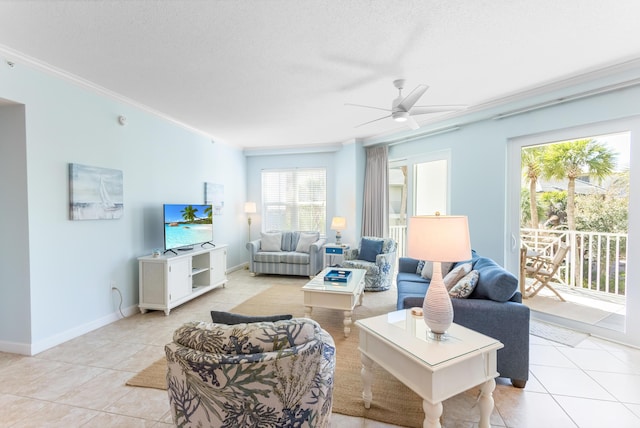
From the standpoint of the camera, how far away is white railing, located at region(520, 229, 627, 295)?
298cm

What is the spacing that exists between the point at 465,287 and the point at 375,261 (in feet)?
7.65

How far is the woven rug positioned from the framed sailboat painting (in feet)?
16.1

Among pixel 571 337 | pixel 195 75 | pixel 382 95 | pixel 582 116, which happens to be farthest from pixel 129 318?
pixel 582 116

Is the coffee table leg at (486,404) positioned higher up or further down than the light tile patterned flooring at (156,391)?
higher up

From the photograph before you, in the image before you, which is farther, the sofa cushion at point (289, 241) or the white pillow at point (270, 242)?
the sofa cushion at point (289, 241)

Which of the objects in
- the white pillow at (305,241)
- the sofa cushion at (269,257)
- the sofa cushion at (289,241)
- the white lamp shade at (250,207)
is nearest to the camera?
the sofa cushion at (269,257)

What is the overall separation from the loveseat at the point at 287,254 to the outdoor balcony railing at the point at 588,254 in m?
3.26

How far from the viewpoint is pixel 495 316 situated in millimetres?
2066

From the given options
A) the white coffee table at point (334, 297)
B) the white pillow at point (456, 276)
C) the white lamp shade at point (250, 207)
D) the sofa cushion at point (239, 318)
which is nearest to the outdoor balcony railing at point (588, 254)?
the white pillow at point (456, 276)

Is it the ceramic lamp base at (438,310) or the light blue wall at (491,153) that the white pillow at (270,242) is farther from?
the ceramic lamp base at (438,310)

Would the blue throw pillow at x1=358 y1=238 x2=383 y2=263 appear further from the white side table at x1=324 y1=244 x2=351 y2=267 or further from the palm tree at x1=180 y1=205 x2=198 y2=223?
the palm tree at x1=180 y1=205 x2=198 y2=223

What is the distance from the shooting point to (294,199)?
638 centimetres

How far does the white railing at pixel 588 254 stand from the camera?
117 inches

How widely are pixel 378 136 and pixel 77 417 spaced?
5235 millimetres
